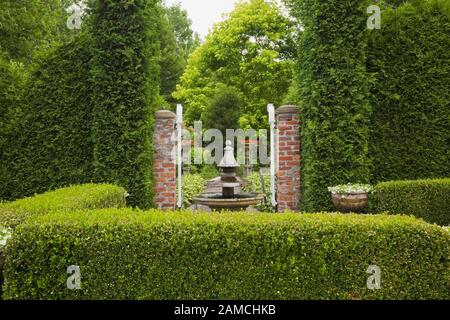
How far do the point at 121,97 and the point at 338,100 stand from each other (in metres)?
3.78

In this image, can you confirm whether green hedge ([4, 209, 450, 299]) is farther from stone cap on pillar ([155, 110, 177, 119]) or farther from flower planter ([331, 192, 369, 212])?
stone cap on pillar ([155, 110, 177, 119])

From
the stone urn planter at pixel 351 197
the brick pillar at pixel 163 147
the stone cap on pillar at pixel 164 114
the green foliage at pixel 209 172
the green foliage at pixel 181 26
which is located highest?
the green foliage at pixel 181 26

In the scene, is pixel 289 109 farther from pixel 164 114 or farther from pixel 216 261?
pixel 216 261

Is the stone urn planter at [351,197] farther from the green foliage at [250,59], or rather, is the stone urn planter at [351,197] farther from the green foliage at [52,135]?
the green foliage at [250,59]

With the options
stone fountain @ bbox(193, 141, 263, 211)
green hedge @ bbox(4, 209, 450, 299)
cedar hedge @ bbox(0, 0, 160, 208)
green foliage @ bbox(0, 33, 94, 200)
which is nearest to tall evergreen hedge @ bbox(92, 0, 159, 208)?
cedar hedge @ bbox(0, 0, 160, 208)

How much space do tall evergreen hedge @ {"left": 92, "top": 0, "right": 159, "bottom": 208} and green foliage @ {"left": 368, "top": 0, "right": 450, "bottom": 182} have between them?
13.5 feet

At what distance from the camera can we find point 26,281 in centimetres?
334

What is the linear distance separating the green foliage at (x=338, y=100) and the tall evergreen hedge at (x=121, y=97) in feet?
9.89

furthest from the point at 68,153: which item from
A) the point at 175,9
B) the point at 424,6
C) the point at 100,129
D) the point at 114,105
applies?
the point at 175,9

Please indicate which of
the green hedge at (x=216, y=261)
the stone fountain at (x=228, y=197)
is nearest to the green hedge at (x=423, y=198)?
the stone fountain at (x=228, y=197)

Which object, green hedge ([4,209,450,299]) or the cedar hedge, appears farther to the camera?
the cedar hedge

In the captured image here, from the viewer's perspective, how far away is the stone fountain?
24.1 feet

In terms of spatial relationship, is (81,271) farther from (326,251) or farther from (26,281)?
(326,251)

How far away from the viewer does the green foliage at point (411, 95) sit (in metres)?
7.22
